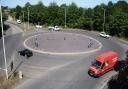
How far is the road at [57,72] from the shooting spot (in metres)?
35.2

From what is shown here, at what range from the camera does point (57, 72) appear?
134ft

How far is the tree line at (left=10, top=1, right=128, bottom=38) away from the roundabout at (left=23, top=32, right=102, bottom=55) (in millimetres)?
16736

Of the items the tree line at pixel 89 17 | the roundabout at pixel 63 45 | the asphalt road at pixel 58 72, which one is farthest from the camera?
the tree line at pixel 89 17

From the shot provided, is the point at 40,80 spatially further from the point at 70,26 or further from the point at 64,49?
the point at 70,26

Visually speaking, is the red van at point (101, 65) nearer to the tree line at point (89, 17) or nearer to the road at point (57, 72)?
the road at point (57, 72)

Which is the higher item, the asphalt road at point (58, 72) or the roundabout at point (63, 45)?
the roundabout at point (63, 45)

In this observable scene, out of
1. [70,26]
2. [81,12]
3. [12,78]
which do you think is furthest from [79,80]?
[81,12]

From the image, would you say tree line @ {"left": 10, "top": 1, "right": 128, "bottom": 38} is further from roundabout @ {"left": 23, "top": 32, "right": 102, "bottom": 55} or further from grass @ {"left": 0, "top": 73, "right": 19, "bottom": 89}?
grass @ {"left": 0, "top": 73, "right": 19, "bottom": 89}

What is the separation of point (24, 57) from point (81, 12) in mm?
66891

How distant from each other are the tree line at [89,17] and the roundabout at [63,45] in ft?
54.9

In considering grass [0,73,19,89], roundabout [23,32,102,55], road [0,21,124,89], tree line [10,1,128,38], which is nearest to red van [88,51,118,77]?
road [0,21,124,89]

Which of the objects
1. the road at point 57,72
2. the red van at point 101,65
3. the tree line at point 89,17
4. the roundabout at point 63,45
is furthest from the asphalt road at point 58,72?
the tree line at point 89,17

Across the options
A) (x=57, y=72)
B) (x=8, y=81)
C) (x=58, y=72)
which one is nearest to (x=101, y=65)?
(x=58, y=72)

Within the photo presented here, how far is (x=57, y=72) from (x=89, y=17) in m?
62.7
